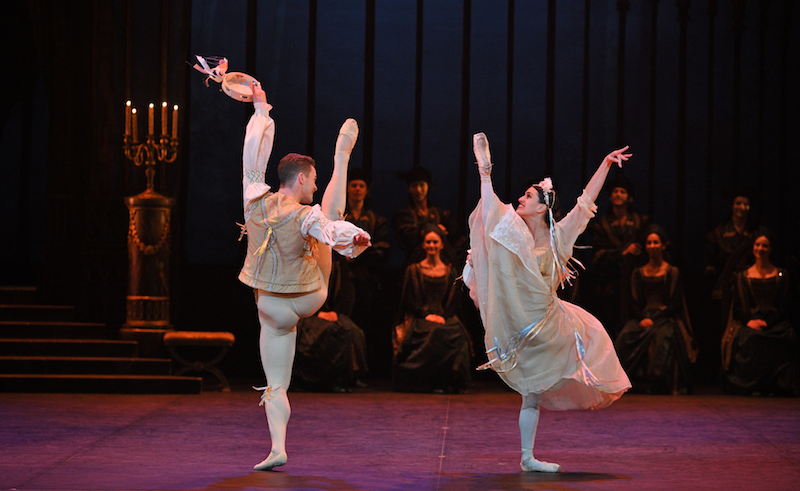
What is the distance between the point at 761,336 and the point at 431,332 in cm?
243

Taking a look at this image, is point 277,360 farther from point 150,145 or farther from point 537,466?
point 150,145

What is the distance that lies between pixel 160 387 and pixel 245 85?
309 cm

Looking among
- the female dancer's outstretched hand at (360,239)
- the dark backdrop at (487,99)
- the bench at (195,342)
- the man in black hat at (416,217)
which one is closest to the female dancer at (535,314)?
the female dancer's outstretched hand at (360,239)

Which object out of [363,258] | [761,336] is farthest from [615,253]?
[363,258]

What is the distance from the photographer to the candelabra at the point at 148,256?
677 centimetres

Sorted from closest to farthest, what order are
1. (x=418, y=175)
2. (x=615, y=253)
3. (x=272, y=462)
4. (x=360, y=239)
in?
(x=360, y=239) → (x=272, y=462) → (x=615, y=253) → (x=418, y=175)

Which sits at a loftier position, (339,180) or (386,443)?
(339,180)

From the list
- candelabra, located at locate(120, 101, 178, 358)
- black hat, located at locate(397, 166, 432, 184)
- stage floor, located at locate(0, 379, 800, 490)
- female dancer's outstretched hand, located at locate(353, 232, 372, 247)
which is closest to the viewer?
female dancer's outstretched hand, located at locate(353, 232, 372, 247)

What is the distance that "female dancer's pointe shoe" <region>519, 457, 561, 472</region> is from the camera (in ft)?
12.7

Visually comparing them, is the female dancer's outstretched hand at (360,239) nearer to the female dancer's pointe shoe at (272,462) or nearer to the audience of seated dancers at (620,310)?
the female dancer's pointe shoe at (272,462)

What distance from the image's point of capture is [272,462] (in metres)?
3.80

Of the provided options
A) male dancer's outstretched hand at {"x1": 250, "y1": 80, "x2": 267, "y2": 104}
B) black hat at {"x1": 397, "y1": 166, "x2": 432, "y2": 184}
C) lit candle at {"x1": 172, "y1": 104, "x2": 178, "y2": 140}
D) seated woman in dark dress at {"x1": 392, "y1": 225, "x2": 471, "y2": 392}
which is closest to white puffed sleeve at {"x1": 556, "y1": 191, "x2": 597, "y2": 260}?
male dancer's outstretched hand at {"x1": 250, "y1": 80, "x2": 267, "y2": 104}

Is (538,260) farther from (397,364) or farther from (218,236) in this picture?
(218,236)

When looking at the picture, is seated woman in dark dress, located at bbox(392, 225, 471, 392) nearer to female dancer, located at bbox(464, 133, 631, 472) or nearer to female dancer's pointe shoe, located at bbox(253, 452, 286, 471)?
female dancer, located at bbox(464, 133, 631, 472)
